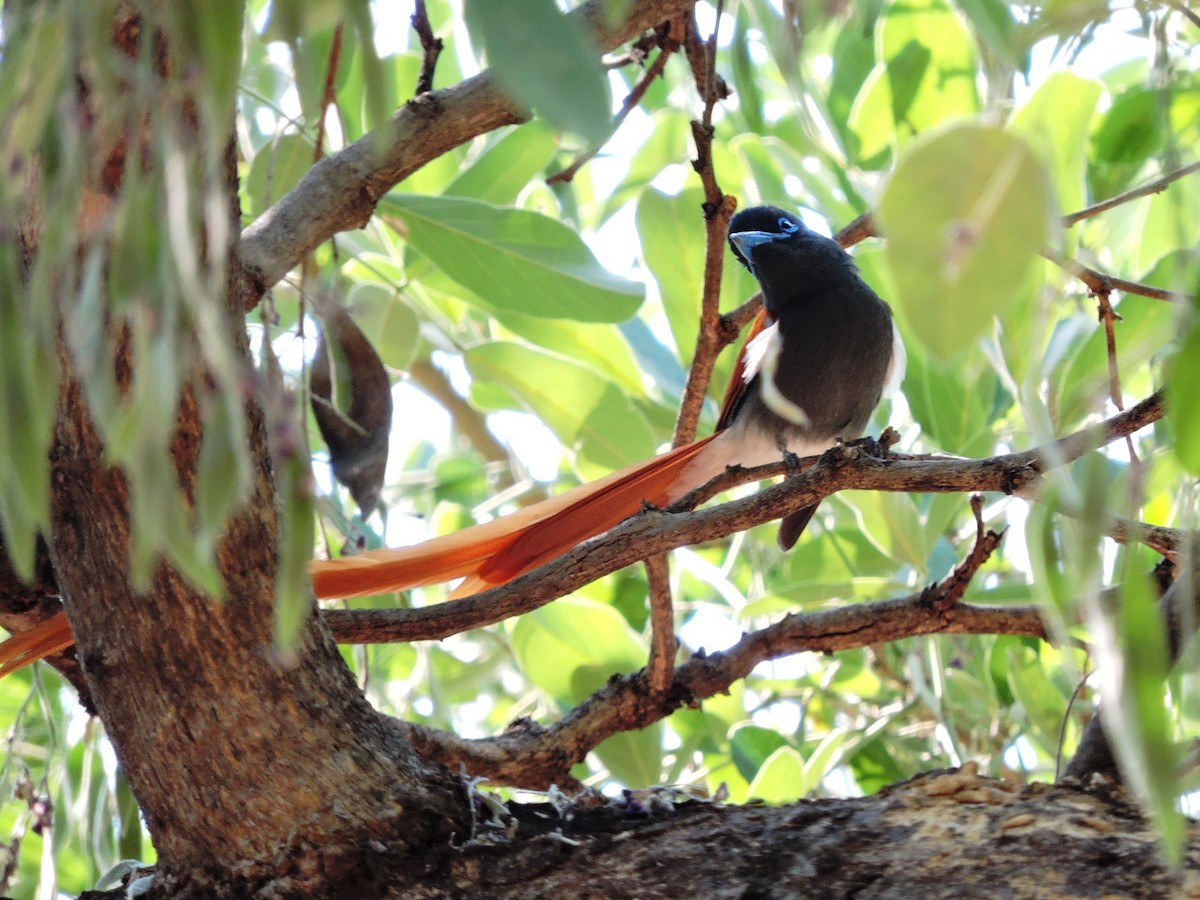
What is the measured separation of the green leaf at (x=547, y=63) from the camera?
0.64 metres

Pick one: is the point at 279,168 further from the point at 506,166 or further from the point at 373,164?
the point at 373,164

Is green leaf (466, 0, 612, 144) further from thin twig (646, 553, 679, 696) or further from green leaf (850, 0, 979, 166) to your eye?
green leaf (850, 0, 979, 166)

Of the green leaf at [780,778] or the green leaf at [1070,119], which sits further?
the green leaf at [780,778]

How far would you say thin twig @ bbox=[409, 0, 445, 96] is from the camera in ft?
6.19

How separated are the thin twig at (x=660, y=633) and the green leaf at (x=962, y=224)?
4.84 ft

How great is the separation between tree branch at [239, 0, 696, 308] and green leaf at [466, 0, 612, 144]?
1.23m

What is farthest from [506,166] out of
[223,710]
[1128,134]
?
[223,710]

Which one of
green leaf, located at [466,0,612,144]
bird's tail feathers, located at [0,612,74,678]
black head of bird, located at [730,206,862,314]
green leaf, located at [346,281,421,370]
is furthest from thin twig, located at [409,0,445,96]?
green leaf, located at [466,0,612,144]

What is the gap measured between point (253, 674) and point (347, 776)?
15 cm

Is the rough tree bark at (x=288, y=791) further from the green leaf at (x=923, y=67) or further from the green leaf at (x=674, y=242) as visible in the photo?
the green leaf at (x=923, y=67)

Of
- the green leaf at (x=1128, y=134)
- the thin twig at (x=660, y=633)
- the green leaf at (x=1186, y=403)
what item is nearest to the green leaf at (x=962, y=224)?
the green leaf at (x=1186, y=403)

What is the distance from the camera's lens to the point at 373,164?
1.86m

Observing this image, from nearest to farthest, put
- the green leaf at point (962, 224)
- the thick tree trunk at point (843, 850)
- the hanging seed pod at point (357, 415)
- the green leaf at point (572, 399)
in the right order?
the green leaf at point (962, 224)
the thick tree trunk at point (843, 850)
the hanging seed pod at point (357, 415)
the green leaf at point (572, 399)

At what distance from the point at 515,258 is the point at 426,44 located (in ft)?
1.61
